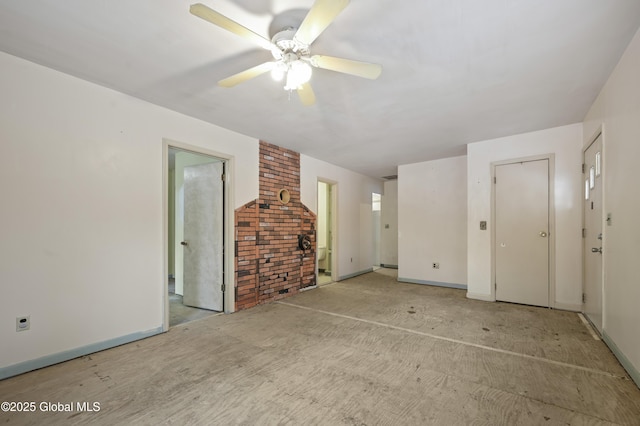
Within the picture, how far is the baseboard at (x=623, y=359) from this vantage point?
1937 millimetres

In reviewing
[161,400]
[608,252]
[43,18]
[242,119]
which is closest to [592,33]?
[608,252]

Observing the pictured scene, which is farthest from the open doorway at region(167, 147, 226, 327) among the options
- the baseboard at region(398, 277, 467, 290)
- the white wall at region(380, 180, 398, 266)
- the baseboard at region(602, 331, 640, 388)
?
the white wall at region(380, 180, 398, 266)

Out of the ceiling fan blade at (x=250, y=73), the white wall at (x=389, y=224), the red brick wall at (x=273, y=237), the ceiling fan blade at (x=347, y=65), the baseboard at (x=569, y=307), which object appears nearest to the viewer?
the ceiling fan blade at (x=347, y=65)

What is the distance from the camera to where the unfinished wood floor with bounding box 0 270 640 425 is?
169 centimetres

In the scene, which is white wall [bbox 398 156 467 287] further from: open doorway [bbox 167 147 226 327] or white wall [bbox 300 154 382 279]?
open doorway [bbox 167 147 226 327]

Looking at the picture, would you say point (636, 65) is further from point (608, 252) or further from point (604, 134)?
point (608, 252)

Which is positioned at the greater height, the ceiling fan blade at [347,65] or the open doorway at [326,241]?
the ceiling fan blade at [347,65]

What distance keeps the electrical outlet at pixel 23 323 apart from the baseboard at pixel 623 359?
180 inches

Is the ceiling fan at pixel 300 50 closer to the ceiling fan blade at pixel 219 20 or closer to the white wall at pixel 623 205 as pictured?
the ceiling fan blade at pixel 219 20

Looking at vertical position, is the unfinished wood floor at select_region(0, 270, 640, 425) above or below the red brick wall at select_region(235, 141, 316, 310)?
below

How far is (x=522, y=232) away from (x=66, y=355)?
5.49m

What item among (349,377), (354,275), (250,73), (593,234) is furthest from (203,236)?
(593,234)

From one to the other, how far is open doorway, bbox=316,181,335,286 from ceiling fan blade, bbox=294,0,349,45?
413 cm

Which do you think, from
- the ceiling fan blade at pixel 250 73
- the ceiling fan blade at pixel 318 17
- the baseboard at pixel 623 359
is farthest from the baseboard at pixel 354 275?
the ceiling fan blade at pixel 318 17
